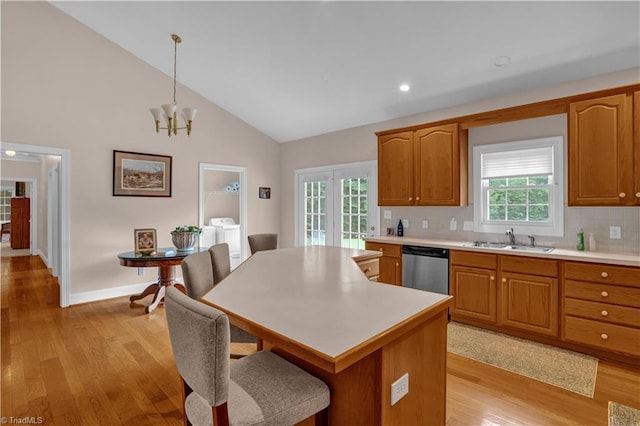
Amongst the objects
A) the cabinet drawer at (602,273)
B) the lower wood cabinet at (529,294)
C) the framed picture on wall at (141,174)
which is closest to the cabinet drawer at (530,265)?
the lower wood cabinet at (529,294)

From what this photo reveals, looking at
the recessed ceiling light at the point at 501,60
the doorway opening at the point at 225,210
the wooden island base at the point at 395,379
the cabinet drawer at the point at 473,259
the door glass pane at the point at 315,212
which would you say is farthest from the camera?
the doorway opening at the point at 225,210

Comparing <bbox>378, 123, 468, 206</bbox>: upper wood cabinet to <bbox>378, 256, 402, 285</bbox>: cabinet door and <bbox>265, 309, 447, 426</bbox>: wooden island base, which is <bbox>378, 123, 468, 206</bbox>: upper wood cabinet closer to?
<bbox>378, 256, 402, 285</bbox>: cabinet door

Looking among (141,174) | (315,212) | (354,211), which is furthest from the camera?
(315,212)

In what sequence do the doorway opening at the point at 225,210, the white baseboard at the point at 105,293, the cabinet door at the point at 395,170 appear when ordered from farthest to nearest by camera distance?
the doorway opening at the point at 225,210 → the white baseboard at the point at 105,293 → the cabinet door at the point at 395,170

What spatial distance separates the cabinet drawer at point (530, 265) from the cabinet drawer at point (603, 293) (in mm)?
150

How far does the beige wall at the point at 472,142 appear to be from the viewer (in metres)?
3.07

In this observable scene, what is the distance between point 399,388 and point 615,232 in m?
3.13

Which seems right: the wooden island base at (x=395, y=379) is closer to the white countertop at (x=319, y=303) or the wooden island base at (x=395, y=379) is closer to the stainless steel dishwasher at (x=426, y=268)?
the white countertop at (x=319, y=303)

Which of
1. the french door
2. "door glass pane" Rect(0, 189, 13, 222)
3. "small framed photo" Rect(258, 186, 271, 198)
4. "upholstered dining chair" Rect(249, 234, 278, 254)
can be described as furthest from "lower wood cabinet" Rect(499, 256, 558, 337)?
"door glass pane" Rect(0, 189, 13, 222)

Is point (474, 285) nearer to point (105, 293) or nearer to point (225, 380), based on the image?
point (225, 380)

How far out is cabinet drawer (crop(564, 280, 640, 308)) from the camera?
258 cm

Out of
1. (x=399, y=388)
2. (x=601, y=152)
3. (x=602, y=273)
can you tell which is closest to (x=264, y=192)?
(x=601, y=152)

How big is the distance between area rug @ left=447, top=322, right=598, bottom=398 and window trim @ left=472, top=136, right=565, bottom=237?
3.91 feet

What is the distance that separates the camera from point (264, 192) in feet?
20.7
